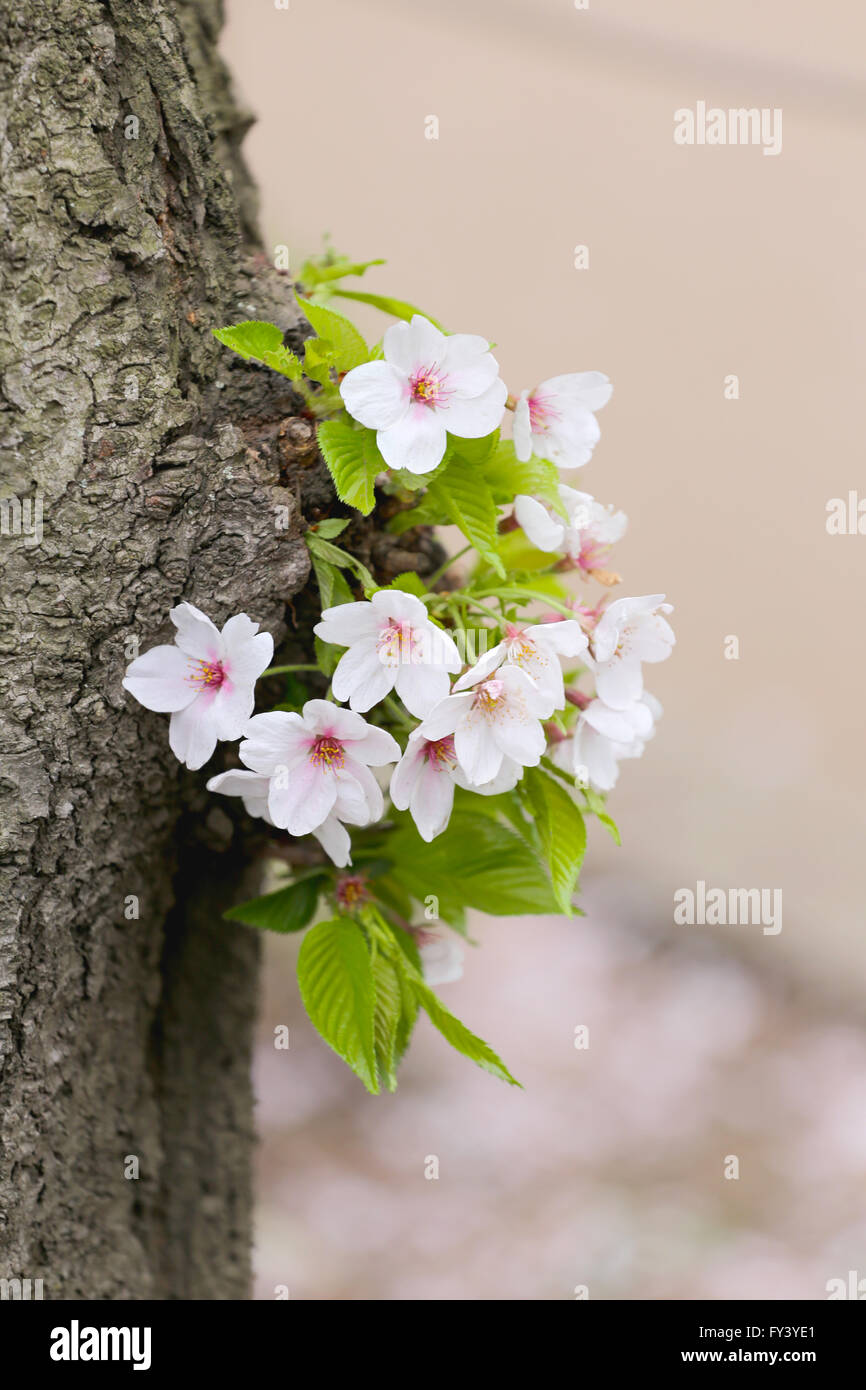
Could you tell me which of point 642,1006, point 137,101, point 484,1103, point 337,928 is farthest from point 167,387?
point 642,1006

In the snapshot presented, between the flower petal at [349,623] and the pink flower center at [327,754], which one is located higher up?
the flower petal at [349,623]

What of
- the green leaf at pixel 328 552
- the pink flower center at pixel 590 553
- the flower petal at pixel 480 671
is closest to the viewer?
the flower petal at pixel 480 671

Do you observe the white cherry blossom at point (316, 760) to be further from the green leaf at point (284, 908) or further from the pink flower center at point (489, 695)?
the green leaf at point (284, 908)

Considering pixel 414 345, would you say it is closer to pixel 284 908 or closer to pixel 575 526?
pixel 575 526

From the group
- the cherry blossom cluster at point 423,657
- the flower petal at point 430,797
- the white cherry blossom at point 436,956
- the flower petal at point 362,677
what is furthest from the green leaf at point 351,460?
the white cherry blossom at point 436,956

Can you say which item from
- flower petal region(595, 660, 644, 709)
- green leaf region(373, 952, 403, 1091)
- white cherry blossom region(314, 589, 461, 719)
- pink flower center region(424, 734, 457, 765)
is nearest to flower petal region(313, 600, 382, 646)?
white cherry blossom region(314, 589, 461, 719)

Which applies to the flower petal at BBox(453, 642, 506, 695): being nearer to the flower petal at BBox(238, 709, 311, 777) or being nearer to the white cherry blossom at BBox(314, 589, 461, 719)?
the white cherry blossom at BBox(314, 589, 461, 719)
